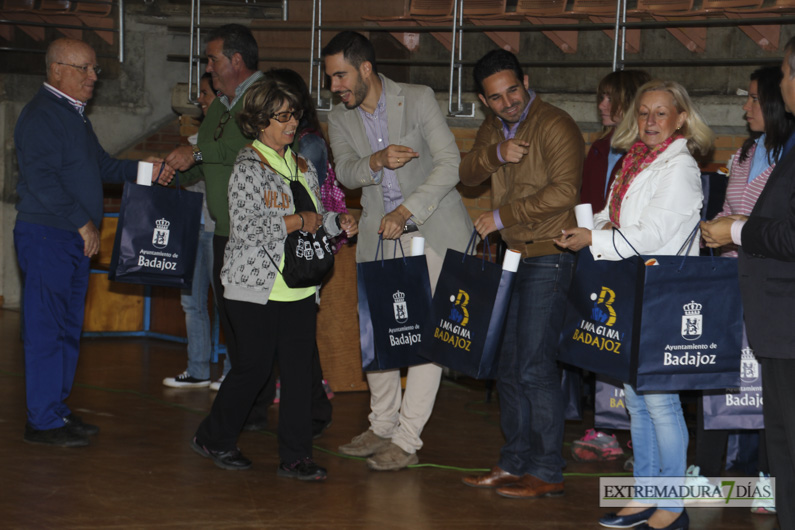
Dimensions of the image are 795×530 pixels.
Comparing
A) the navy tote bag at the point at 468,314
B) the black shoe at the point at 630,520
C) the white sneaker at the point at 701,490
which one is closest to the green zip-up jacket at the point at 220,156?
the navy tote bag at the point at 468,314

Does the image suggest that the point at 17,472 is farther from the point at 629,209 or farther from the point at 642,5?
the point at 642,5

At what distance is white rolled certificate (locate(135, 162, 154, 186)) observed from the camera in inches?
190

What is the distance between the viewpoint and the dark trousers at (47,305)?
458 cm

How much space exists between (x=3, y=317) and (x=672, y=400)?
6.26 metres

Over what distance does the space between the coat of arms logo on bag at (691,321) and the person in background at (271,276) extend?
162 centimetres

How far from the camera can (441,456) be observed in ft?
15.5

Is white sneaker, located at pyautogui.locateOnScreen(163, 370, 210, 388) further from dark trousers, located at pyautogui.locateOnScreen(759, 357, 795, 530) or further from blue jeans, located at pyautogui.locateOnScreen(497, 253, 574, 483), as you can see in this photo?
dark trousers, located at pyautogui.locateOnScreen(759, 357, 795, 530)

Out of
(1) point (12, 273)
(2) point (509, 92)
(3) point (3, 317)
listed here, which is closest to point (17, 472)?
(2) point (509, 92)

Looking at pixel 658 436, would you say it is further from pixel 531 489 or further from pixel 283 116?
pixel 283 116

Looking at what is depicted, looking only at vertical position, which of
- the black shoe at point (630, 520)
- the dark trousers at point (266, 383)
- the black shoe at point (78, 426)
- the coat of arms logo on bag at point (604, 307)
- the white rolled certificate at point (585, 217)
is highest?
the white rolled certificate at point (585, 217)

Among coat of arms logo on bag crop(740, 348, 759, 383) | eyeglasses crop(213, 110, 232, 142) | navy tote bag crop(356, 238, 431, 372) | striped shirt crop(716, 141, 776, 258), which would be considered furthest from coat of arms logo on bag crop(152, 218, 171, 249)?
coat of arms logo on bag crop(740, 348, 759, 383)

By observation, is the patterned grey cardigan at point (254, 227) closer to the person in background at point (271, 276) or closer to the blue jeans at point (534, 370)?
the person in background at point (271, 276)

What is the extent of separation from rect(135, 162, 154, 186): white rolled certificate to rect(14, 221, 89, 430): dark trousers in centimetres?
43

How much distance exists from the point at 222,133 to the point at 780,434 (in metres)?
3.01
